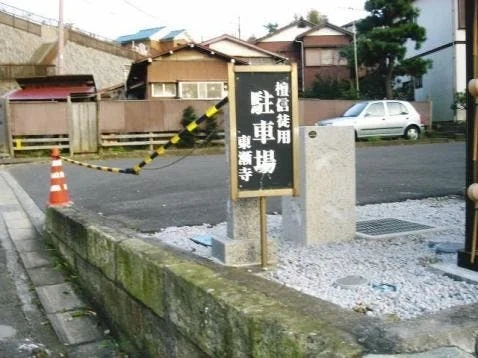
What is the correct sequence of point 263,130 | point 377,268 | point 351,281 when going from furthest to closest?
1. point 377,268
2. point 263,130
3. point 351,281

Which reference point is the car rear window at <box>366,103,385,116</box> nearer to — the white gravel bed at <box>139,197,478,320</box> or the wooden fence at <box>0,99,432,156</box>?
the wooden fence at <box>0,99,432,156</box>

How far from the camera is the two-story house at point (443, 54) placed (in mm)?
26531

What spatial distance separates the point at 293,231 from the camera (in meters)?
5.01

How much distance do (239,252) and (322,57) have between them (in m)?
34.6

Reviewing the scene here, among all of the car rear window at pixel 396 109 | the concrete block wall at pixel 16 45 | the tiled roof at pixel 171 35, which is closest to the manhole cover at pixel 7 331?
the car rear window at pixel 396 109

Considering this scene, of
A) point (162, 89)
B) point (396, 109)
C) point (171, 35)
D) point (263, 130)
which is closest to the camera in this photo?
point (263, 130)

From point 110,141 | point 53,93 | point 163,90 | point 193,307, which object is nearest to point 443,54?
point 163,90

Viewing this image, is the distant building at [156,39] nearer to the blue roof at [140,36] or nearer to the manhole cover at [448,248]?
the blue roof at [140,36]

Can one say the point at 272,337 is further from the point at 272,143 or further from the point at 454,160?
the point at 454,160

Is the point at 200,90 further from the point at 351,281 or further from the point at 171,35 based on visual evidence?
the point at 351,281

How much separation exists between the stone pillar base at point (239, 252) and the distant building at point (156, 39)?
4344 centimetres

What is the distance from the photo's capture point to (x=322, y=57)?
122 ft

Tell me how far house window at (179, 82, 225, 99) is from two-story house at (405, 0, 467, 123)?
36.5 ft

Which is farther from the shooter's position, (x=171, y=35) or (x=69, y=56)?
(x=171, y=35)
